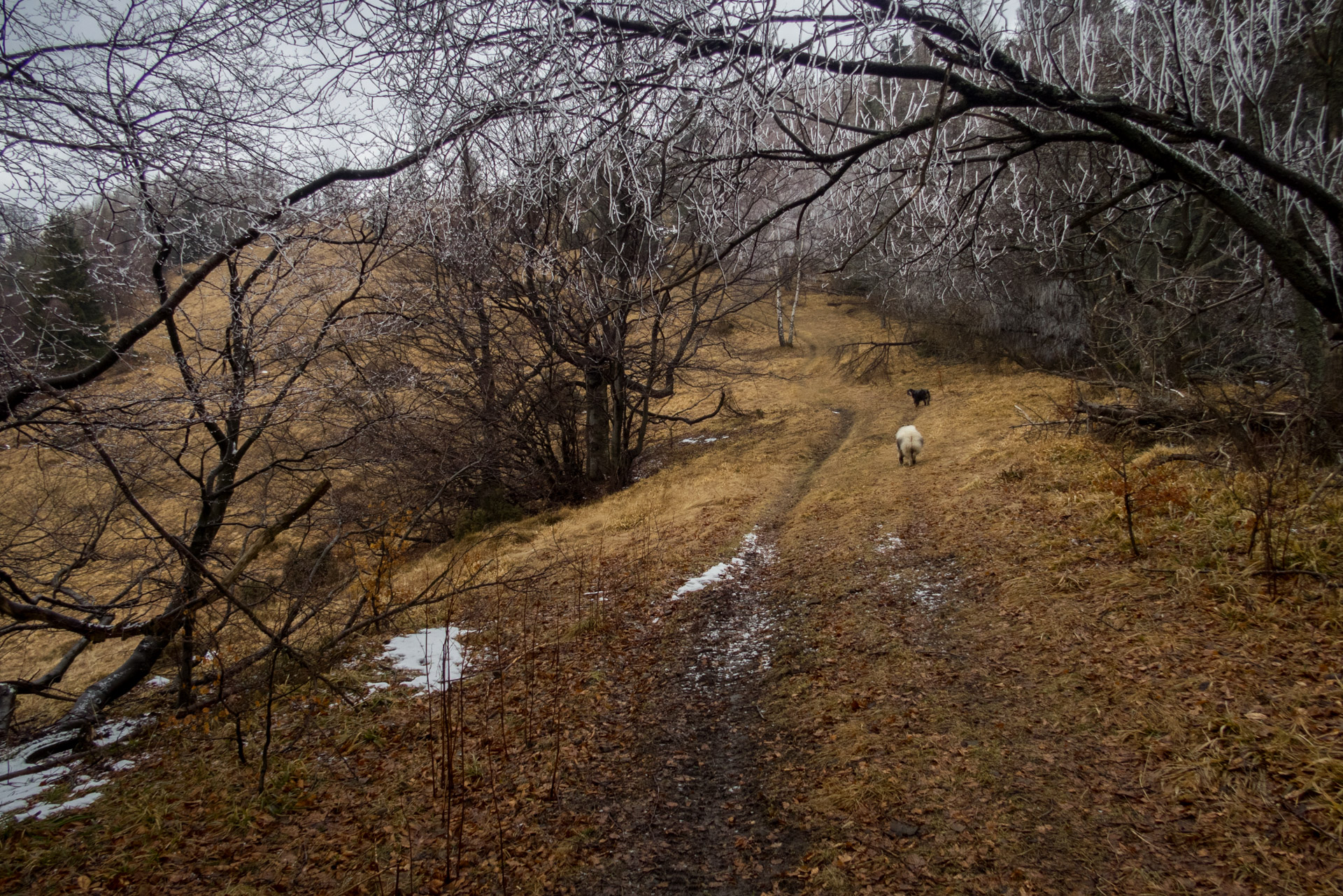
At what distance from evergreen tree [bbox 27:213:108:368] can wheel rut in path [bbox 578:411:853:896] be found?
4.03 m

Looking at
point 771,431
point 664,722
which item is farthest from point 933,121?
point 771,431

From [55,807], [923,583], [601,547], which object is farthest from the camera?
[601,547]

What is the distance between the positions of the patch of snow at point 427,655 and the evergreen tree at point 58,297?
293cm

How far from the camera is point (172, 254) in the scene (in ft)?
17.4

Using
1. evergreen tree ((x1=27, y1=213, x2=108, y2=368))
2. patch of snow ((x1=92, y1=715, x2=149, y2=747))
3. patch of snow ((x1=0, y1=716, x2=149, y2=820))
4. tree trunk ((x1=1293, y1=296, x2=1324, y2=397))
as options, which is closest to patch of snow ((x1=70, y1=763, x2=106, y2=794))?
patch of snow ((x1=0, y1=716, x2=149, y2=820))

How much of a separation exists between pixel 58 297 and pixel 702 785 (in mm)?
4874

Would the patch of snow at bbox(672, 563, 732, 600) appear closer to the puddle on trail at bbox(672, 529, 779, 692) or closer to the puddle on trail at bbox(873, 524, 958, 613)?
the puddle on trail at bbox(672, 529, 779, 692)

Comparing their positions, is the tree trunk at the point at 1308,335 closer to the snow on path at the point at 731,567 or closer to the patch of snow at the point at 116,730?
the snow on path at the point at 731,567

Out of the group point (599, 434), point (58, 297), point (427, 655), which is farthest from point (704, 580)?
point (599, 434)

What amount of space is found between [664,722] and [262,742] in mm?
2684

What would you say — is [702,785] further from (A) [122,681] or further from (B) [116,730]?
(A) [122,681]

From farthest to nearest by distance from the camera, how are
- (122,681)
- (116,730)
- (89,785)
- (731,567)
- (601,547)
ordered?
(601,547), (731,567), (122,681), (116,730), (89,785)

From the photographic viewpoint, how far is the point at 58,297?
423 centimetres

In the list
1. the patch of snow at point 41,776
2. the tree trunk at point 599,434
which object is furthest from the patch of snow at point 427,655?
the tree trunk at point 599,434
